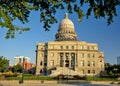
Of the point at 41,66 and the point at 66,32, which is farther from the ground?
the point at 66,32

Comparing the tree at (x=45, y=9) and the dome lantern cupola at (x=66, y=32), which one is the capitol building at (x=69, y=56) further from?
the tree at (x=45, y=9)

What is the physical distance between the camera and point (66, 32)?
109 metres

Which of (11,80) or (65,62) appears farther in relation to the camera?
(65,62)

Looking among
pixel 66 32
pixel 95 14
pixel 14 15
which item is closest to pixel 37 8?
pixel 14 15

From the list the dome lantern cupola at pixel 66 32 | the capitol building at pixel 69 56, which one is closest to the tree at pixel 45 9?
the capitol building at pixel 69 56

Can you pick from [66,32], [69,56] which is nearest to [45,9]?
[69,56]

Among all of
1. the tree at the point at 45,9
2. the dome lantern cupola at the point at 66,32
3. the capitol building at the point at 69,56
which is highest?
the dome lantern cupola at the point at 66,32

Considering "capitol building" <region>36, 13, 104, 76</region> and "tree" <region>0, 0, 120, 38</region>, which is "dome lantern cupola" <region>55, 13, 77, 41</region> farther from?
"tree" <region>0, 0, 120, 38</region>

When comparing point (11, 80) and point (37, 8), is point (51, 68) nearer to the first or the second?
point (11, 80)

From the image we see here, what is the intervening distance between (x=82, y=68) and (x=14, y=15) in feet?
289

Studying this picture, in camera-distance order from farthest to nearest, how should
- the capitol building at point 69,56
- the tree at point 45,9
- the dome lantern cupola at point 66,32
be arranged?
the dome lantern cupola at point 66,32
the capitol building at point 69,56
the tree at point 45,9

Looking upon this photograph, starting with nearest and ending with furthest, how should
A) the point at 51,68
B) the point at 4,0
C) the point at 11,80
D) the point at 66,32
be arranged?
the point at 4,0 → the point at 11,80 → the point at 51,68 → the point at 66,32

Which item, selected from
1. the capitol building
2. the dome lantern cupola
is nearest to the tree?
the capitol building

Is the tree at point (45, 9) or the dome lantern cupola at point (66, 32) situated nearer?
the tree at point (45, 9)
